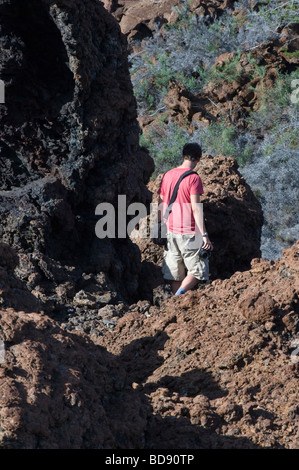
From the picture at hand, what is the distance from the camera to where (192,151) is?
5.82m

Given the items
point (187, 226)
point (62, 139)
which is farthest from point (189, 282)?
point (62, 139)

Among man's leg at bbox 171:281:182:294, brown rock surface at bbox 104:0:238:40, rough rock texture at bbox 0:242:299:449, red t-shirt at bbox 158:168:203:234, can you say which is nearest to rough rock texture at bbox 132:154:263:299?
man's leg at bbox 171:281:182:294

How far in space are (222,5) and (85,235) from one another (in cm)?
1144

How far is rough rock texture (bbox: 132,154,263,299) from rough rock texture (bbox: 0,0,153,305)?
1.00 m

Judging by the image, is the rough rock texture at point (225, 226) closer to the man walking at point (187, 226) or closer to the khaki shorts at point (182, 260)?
the khaki shorts at point (182, 260)

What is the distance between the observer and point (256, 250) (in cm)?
736

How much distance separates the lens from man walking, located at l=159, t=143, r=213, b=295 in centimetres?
580

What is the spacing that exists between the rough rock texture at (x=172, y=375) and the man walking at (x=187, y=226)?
3.32 ft

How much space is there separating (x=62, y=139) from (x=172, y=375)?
2.34 meters

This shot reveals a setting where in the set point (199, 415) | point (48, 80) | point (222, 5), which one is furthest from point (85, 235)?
point (222, 5)

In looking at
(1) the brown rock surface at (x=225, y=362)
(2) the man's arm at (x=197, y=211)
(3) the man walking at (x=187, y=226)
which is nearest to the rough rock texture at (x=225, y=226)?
(3) the man walking at (x=187, y=226)

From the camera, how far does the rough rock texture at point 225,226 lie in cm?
691

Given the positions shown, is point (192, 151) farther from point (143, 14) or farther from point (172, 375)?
point (143, 14)
